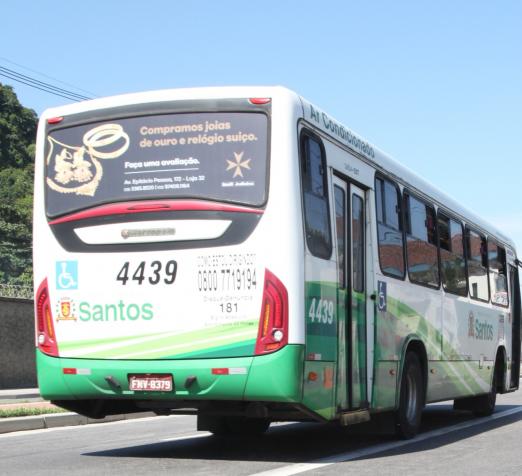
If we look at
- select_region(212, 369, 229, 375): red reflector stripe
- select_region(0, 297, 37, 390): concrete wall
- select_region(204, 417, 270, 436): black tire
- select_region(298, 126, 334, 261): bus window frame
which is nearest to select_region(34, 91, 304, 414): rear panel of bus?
select_region(212, 369, 229, 375): red reflector stripe

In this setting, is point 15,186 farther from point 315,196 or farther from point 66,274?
point 315,196

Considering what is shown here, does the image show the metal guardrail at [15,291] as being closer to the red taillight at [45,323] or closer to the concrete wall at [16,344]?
the concrete wall at [16,344]

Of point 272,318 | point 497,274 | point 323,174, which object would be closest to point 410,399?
point 323,174

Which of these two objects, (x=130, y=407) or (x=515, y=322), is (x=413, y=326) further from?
(x=515, y=322)

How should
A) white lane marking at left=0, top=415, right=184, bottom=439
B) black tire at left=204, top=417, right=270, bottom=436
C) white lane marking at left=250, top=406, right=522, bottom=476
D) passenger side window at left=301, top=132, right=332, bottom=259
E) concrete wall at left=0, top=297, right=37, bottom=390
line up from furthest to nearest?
concrete wall at left=0, top=297, right=37, bottom=390
white lane marking at left=0, top=415, right=184, bottom=439
black tire at left=204, top=417, right=270, bottom=436
passenger side window at left=301, top=132, right=332, bottom=259
white lane marking at left=250, top=406, right=522, bottom=476

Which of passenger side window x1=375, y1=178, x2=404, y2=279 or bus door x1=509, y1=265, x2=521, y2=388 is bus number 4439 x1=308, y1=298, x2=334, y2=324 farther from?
bus door x1=509, y1=265, x2=521, y2=388

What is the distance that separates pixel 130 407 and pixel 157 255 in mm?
1784

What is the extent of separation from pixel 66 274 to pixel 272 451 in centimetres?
291

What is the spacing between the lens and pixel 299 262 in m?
8.72

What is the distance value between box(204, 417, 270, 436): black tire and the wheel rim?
5.71 ft

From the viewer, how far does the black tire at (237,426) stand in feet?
38.2

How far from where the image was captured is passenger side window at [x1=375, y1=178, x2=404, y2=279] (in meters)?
11.2

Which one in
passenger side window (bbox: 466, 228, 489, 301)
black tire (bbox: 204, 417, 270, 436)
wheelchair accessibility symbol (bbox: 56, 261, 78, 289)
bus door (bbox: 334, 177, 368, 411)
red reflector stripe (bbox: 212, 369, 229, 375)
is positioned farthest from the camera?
passenger side window (bbox: 466, 228, 489, 301)

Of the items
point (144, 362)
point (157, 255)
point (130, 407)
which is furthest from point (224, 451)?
point (157, 255)
